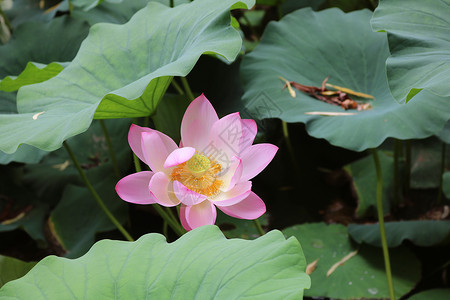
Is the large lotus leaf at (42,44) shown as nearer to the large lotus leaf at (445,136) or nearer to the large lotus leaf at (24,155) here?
the large lotus leaf at (24,155)

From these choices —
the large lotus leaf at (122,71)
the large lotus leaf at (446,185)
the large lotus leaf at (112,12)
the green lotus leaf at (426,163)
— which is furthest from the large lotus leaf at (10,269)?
the green lotus leaf at (426,163)

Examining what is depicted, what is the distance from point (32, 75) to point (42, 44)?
45 cm

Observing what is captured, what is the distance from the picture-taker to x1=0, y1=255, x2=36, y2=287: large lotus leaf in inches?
33.7

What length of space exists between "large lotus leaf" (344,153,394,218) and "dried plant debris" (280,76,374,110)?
304 millimetres

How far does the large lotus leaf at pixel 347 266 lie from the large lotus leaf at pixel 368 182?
12cm

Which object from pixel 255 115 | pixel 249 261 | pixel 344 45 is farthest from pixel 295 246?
pixel 344 45

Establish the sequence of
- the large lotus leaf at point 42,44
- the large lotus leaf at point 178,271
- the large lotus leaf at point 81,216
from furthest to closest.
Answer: the large lotus leaf at point 42,44, the large lotus leaf at point 81,216, the large lotus leaf at point 178,271

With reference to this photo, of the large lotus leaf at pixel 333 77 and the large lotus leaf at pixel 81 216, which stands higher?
the large lotus leaf at pixel 333 77

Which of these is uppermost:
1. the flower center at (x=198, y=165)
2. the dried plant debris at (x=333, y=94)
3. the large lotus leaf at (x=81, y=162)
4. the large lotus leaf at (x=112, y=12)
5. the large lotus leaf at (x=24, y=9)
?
the flower center at (x=198, y=165)

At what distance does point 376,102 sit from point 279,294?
0.75m

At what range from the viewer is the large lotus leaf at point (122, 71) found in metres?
0.76

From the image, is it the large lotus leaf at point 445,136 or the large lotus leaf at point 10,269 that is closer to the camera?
the large lotus leaf at point 10,269

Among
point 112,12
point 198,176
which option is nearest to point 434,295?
point 198,176

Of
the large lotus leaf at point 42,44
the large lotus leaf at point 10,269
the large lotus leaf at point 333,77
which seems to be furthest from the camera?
the large lotus leaf at point 42,44
